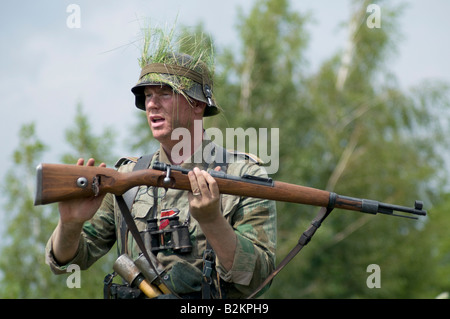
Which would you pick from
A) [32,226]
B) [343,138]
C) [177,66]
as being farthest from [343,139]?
[177,66]

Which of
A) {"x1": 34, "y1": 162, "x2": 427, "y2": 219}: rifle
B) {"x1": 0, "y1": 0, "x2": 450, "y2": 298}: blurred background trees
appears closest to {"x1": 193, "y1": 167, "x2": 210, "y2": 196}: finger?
{"x1": 34, "y1": 162, "x2": 427, "y2": 219}: rifle

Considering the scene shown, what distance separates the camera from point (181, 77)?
6094 mm

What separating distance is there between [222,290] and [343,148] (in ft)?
85.4

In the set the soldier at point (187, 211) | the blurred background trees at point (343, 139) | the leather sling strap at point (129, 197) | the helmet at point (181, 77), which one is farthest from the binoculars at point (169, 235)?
the blurred background trees at point (343, 139)

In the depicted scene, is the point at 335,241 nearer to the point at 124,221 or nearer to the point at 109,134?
the point at 109,134

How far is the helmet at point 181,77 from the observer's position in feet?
19.8

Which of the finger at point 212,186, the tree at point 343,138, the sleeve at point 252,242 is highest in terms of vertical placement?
the tree at point 343,138

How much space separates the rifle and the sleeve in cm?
34

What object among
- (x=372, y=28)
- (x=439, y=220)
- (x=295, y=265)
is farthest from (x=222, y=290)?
(x=439, y=220)

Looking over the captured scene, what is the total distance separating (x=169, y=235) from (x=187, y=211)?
0.26m

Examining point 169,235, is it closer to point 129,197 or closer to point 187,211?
point 187,211

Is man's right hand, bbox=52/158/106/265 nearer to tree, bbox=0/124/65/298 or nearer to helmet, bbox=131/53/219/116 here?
helmet, bbox=131/53/219/116

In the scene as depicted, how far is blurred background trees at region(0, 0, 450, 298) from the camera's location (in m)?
28.7

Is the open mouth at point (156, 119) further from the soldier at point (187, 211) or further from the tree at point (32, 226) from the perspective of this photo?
the tree at point (32, 226)
